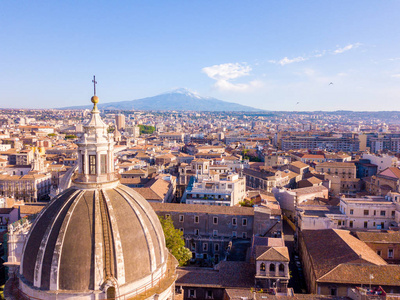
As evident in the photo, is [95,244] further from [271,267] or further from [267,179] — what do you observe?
[267,179]

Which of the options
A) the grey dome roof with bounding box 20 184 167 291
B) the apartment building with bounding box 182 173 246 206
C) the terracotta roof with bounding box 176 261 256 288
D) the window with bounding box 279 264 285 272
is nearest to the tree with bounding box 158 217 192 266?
the terracotta roof with bounding box 176 261 256 288

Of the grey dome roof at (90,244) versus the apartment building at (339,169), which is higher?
the grey dome roof at (90,244)

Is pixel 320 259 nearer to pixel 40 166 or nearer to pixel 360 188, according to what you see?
pixel 360 188

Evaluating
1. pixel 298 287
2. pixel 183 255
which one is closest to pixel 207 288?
pixel 183 255

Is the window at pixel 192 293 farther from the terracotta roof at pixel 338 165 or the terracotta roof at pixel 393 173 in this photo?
the terracotta roof at pixel 338 165

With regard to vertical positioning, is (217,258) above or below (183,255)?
below

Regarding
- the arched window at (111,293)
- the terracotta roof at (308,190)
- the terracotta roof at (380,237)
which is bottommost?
the terracotta roof at (380,237)

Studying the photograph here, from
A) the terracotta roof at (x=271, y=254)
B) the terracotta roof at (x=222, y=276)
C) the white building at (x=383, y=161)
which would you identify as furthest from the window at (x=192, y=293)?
the white building at (x=383, y=161)

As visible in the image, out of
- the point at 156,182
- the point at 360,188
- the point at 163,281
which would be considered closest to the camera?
the point at 163,281

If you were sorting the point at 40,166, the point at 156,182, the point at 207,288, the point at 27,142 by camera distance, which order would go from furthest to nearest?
the point at 27,142 < the point at 40,166 < the point at 156,182 < the point at 207,288
